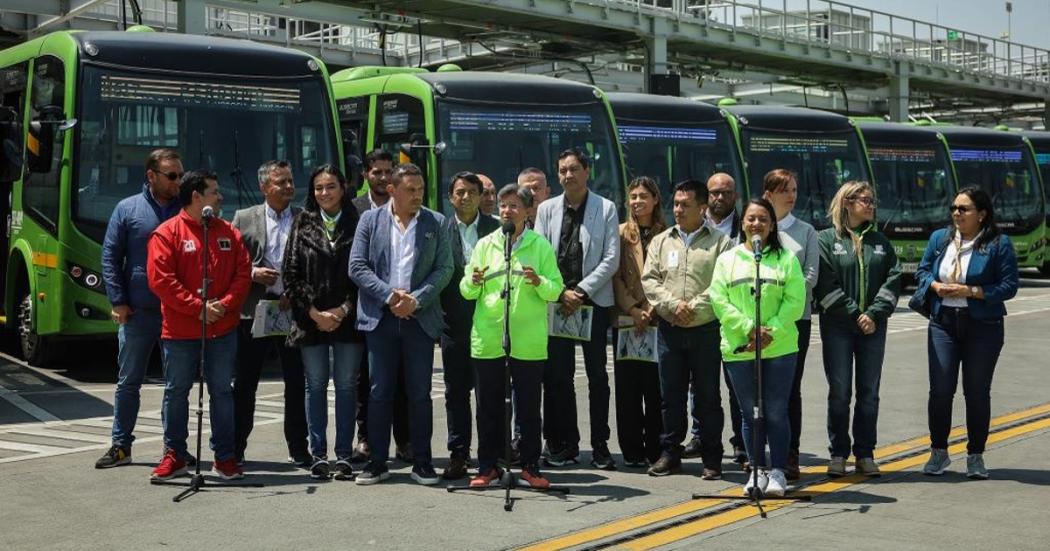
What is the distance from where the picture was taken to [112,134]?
13.7 meters

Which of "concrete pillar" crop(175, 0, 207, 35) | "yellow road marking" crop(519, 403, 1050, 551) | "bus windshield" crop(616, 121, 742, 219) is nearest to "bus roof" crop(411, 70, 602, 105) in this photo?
"bus windshield" crop(616, 121, 742, 219)

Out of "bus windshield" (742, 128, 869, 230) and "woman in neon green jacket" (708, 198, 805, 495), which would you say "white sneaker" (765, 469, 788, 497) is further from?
"bus windshield" (742, 128, 869, 230)

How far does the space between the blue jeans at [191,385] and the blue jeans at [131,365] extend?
376 mm

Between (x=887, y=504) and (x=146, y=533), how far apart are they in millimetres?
3752

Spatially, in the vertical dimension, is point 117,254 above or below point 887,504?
above

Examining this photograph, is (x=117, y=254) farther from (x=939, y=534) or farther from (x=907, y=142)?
(x=907, y=142)

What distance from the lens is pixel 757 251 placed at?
7996mm

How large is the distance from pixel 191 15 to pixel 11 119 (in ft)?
38.1

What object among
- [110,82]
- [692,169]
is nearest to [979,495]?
[110,82]

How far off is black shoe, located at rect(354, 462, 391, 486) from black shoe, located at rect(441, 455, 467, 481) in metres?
0.34

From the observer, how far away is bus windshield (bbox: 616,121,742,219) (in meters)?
20.6

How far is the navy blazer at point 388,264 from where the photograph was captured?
28.6 ft

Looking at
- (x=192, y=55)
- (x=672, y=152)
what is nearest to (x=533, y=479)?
(x=192, y=55)

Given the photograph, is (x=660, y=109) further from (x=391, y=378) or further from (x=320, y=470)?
(x=320, y=470)
